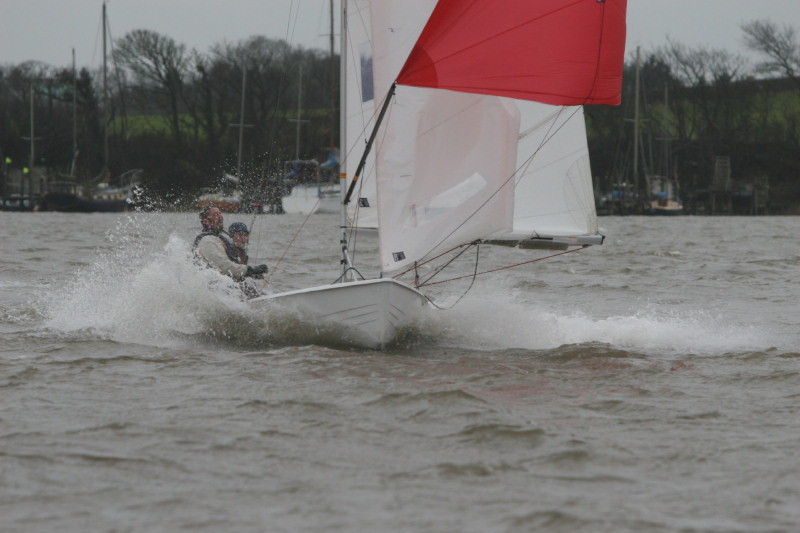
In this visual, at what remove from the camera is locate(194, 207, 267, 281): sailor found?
943cm

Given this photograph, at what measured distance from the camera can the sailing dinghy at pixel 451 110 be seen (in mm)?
8242

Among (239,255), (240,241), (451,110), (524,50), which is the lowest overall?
(239,255)

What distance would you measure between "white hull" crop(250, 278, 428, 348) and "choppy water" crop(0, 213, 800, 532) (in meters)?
0.23

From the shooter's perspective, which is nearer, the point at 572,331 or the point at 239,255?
the point at 239,255

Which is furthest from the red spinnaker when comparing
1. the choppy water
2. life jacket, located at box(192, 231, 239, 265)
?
life jacket, located at box(192, 231, 239, 265)

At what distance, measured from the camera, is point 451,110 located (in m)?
8.61

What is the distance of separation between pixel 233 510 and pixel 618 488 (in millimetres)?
1781

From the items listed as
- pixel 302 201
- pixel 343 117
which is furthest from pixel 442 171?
pixel 302 201

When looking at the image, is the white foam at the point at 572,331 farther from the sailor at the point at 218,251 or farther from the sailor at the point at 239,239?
the sailor at the point at 239,239

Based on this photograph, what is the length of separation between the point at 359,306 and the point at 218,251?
179 centimetres

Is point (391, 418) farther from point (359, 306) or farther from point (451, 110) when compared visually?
point (451, 110)

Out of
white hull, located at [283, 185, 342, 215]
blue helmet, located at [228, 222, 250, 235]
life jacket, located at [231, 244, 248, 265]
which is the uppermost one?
white hull, located at [283, 185, 342, 215]

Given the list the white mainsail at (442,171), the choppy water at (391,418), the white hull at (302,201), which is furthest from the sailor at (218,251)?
the white hull at (302,201)

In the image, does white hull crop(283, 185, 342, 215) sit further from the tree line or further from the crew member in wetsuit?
the crew member in wetsuit
